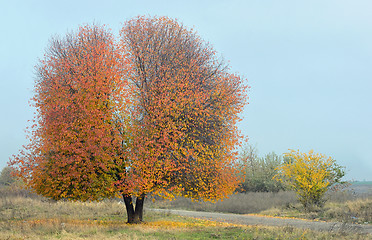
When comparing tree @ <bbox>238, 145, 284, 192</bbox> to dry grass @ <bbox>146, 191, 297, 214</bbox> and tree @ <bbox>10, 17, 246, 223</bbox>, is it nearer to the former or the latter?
dry grass @ <bbox>146, 191, 297, 214</bbox>

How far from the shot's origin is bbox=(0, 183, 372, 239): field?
14.4 meters

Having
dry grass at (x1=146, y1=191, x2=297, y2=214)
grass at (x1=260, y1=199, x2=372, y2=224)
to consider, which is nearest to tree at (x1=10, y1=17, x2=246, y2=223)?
grass at (x1=260, y1=199, x2=372, y2=224)

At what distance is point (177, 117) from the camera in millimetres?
18047

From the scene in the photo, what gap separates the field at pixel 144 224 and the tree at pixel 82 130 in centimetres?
209

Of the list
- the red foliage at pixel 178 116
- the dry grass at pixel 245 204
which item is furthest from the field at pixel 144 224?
the red foliage at pixel 178 116

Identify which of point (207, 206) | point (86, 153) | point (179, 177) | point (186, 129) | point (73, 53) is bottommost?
point (207, 206)

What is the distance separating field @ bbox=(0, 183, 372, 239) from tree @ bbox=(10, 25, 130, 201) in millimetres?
2090

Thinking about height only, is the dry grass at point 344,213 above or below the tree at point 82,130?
below

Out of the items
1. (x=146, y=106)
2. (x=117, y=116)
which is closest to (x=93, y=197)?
(x=117, y=116)

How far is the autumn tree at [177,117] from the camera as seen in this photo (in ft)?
57.6

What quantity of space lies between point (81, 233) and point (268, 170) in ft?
130

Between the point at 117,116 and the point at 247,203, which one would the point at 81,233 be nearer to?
the point at 117,116

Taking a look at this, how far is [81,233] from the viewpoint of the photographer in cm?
1522

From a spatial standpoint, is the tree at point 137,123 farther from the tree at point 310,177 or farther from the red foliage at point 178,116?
the tree at point 310,177
